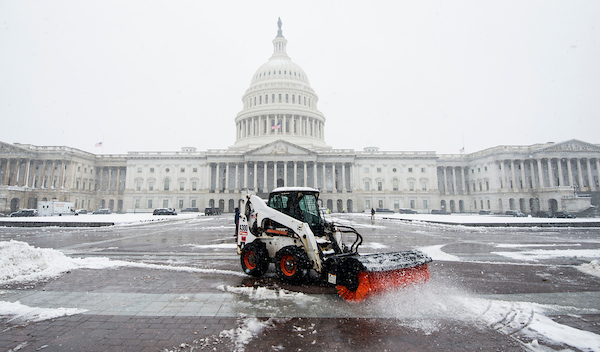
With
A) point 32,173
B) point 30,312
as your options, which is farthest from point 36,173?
point 30,312

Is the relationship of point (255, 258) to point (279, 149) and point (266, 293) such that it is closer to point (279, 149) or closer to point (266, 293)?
point (266, 293)

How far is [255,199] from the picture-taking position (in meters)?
8.77

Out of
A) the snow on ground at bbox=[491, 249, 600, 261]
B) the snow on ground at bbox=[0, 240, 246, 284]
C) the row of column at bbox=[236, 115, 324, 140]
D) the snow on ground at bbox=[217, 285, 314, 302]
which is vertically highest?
the row of column at bbox=[236, 115, 324, 140]

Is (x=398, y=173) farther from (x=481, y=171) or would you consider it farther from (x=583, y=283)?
(x=583, y=283)

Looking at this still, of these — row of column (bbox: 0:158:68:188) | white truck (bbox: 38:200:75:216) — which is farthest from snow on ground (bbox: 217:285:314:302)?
row of column (bbox: 0:158:68:188)

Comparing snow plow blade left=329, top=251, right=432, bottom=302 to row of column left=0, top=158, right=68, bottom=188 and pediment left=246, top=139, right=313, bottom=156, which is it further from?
row of column left=0, top=158, right=68, bottom=188

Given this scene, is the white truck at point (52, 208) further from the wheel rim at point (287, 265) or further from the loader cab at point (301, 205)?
the wheel rim at point (287, 265)

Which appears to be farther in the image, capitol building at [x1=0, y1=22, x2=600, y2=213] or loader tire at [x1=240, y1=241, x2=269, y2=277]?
capitol building at [x1=0, y1=22, x2=600, y2=213]

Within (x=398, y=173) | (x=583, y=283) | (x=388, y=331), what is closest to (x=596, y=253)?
(x=583, y=283)

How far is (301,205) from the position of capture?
8234 millimetres

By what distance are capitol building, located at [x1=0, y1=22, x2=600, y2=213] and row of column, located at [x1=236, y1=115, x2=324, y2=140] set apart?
278 mm

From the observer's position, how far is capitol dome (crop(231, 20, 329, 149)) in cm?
8225

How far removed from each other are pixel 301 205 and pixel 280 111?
76.5 metres

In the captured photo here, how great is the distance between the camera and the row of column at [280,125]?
8250 cm
